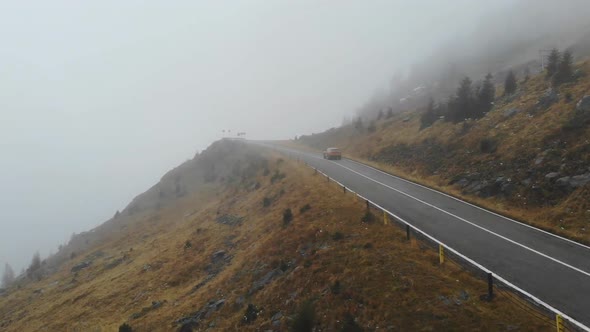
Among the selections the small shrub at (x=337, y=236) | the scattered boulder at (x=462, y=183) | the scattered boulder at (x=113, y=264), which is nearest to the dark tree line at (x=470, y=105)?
the scattered boulder at (x=462, y=183)

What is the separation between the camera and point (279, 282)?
18047mm

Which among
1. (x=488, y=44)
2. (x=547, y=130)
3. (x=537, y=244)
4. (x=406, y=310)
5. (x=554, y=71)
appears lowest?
(x=537, y=244)

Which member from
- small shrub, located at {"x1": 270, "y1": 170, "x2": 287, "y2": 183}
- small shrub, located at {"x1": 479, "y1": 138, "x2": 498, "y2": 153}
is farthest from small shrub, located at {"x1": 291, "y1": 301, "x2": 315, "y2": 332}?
small shrub, located at {"x1": 270, "y1": 170, "x2": 287, "y2": 183}

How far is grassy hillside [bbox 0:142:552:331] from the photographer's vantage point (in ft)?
42.1

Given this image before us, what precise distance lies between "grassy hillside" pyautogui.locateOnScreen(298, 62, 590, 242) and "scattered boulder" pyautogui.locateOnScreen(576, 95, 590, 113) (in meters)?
0.20

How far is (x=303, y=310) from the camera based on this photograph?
13625 mm

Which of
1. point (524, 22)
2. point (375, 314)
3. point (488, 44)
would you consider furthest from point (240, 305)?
point (524, 22)

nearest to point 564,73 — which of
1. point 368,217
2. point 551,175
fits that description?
point 551,175

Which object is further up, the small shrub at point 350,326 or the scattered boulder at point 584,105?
the scattered boulder at point 584,105

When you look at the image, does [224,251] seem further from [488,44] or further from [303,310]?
[488,44]

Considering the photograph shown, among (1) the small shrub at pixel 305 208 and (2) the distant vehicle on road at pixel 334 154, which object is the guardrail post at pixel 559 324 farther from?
(2) the distant vehicle on road at pixel 334 154

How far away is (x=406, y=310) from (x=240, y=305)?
9.11m

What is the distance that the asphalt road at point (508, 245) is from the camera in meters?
12.5

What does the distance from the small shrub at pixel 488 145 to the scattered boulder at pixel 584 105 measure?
555 cm
